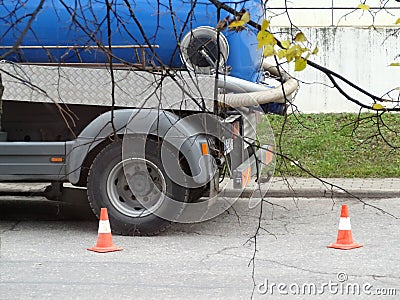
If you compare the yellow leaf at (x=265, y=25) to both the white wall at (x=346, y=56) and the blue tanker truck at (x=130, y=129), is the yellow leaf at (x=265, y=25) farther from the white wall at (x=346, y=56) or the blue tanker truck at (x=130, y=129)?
the white wall at (x=346, y=56)

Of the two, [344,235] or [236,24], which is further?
[344,235]

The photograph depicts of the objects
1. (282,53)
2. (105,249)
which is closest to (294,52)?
(282,53)

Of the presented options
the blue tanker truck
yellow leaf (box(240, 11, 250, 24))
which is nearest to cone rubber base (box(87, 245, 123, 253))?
the blue tanker truck

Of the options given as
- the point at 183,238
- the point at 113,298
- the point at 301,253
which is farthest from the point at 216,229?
the point at 113,298

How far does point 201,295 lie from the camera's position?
592 cm

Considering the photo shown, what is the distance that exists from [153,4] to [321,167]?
534 centimetres

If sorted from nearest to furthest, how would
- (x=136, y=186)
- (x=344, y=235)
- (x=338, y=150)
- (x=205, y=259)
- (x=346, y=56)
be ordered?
(x=205, y=259)
(x=344, y=235)
(x=136, y=186)
(x=338, y=150)
(x=346, y=56)

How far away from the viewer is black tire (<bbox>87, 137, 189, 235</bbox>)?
26.2 feet

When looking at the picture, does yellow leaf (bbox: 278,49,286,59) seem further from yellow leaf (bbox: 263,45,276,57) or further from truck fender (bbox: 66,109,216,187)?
truck fender (bbox: 66,109,216,187)

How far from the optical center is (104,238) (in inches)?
296

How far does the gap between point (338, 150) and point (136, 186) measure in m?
5.65

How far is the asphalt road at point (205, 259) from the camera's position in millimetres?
6094

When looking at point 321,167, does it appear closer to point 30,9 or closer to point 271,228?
point 271,228

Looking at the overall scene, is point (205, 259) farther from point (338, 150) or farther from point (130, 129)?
point (338, 150)
